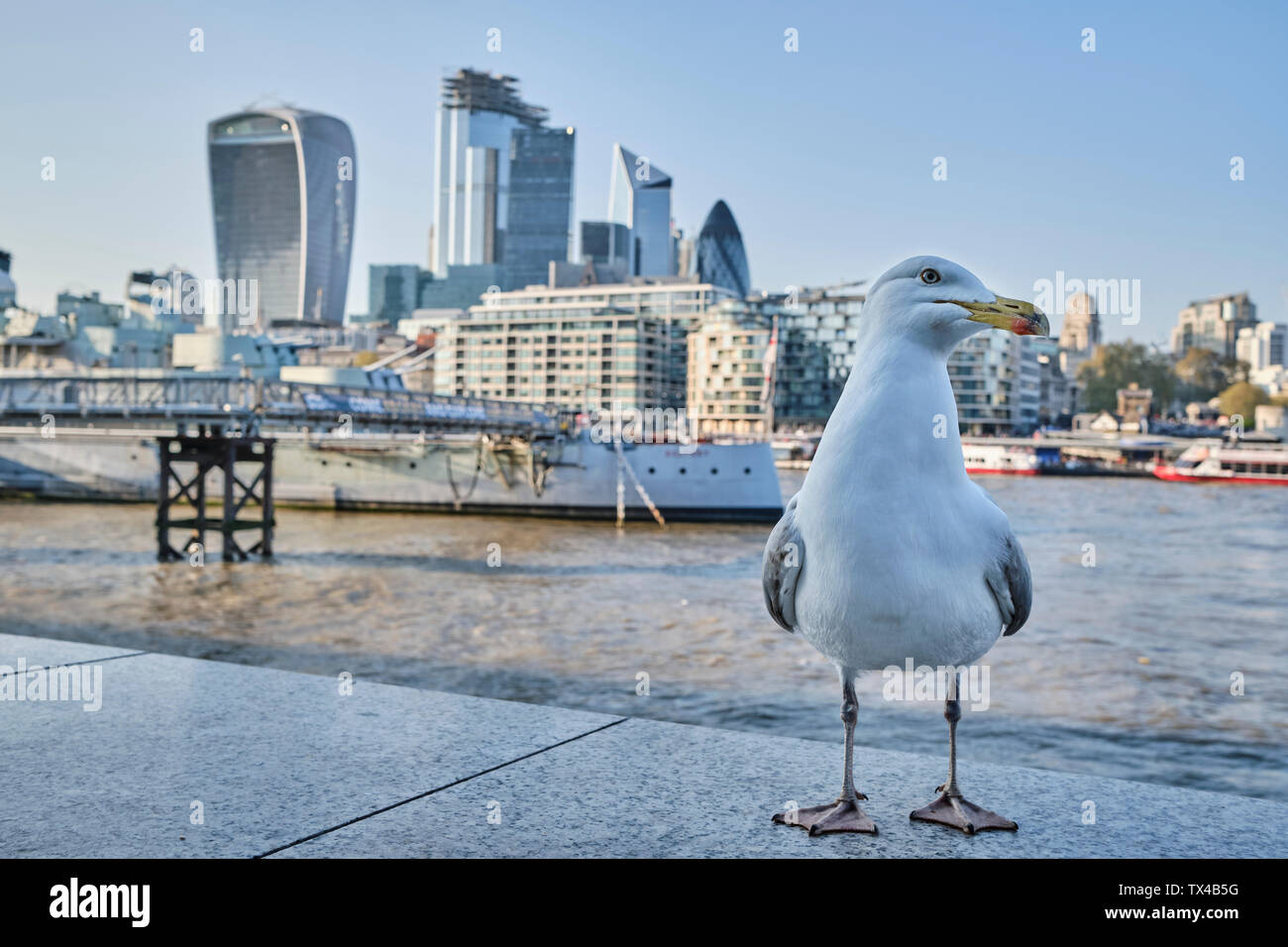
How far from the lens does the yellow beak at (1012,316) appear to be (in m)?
3.12

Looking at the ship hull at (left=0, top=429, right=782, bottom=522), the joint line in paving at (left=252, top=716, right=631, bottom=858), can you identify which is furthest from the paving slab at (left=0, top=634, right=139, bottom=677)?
the ship hull at (left=0, top=429, right=782, bottom=522)

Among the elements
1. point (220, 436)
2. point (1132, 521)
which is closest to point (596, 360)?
point (1132, 521)

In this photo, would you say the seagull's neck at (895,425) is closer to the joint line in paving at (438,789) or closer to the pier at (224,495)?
the joint line in paving at (438,789)

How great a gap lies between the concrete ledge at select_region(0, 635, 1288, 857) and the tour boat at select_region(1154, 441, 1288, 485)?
94.8 meters

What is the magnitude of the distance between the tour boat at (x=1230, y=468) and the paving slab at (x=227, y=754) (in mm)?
95180

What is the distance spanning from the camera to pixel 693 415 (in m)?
144

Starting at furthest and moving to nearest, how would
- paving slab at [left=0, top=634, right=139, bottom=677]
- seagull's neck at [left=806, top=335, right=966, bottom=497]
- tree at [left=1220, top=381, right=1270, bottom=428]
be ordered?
tree at [left=1220, top=381, right=1270, bottom=428]
paving slab at [left=0, top=634, right=139, bottom=677]
seagull's neck at [left=806, top=335, right=966, bottom=497]

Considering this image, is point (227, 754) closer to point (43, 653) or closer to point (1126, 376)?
point (43, 653)

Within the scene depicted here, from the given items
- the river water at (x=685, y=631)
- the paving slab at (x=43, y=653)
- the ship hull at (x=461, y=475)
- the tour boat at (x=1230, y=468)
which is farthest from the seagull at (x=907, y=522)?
the tour boat at (x=1230, y=468)

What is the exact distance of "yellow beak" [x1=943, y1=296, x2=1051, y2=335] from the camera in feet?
10.2

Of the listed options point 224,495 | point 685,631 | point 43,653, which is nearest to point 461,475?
point 224,495

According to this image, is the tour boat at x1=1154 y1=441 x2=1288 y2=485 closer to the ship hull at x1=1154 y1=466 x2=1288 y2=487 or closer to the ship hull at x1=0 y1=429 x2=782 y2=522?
the ship hull at x1=1154 y1=466 x2=1288 y2=487
